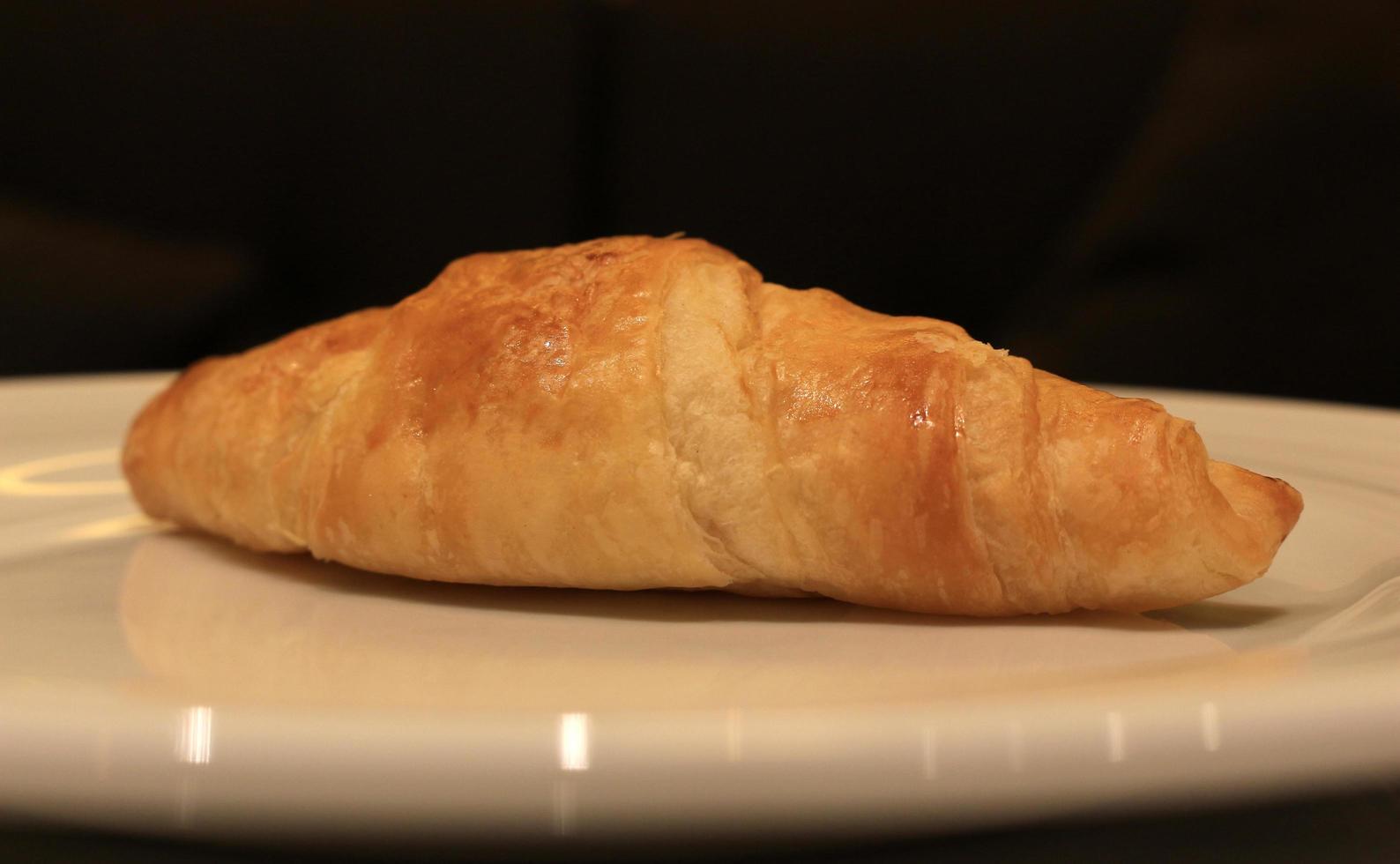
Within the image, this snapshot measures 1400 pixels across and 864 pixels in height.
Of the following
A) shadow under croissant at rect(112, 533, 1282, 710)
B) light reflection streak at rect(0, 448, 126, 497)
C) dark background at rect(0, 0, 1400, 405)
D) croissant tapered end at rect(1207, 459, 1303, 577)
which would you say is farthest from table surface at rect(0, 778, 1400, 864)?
dark background at rect(0, 0, 1400, 405)

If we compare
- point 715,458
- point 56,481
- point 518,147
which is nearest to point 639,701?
point 715,458

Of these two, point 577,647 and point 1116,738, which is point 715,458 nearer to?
point 577,647

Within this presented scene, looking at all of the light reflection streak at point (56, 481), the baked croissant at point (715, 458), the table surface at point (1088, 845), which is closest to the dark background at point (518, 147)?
the light reflection streak at point (56, 481)

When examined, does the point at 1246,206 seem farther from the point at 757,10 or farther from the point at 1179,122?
the point at 757,10

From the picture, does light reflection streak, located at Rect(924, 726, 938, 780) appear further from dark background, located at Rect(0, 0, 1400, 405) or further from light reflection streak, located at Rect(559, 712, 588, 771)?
dark background, located at Rect(0, 0, 1400, 405)

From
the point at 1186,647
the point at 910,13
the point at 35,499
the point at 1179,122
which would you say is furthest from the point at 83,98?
the point at 1186,647
